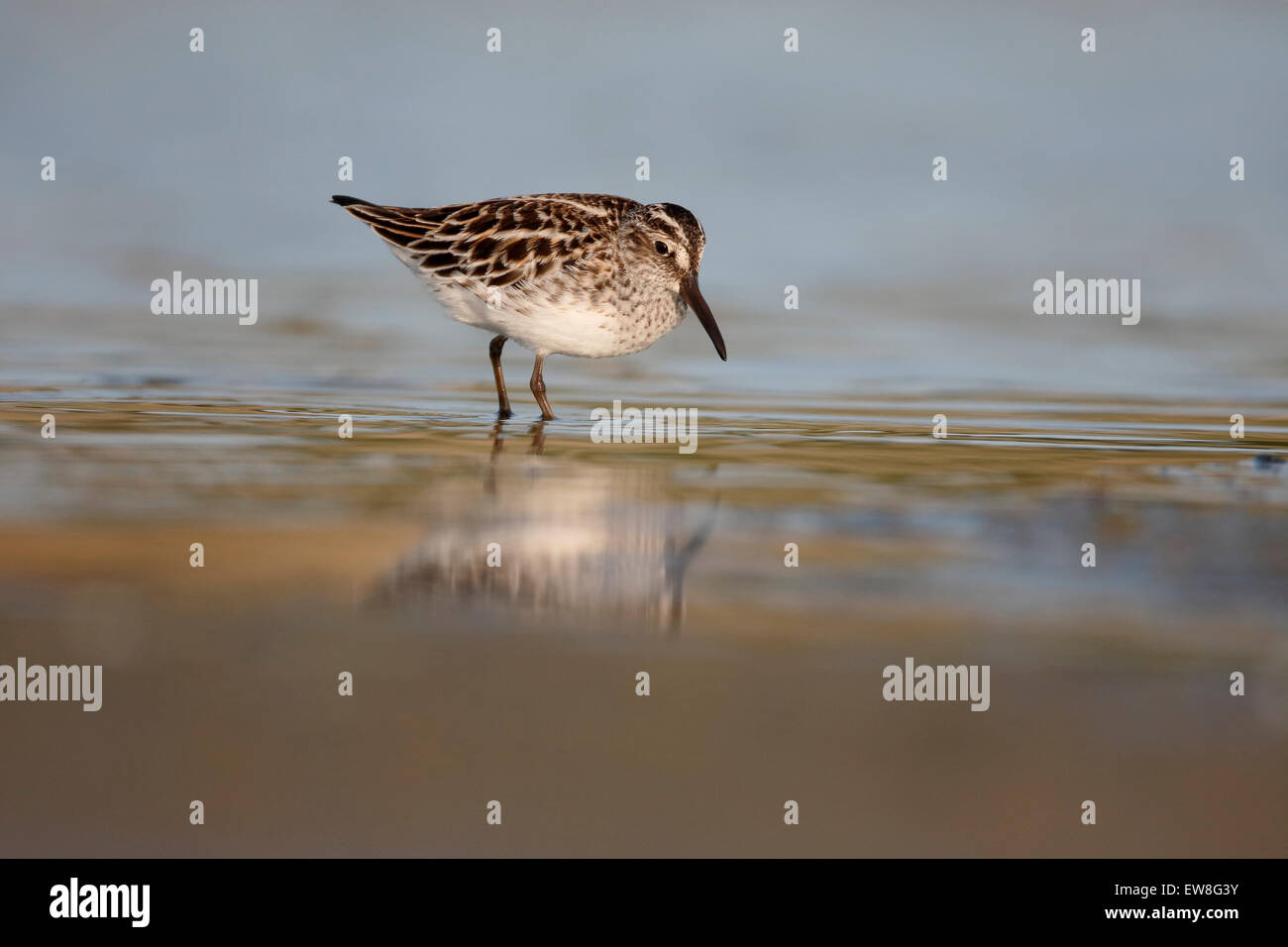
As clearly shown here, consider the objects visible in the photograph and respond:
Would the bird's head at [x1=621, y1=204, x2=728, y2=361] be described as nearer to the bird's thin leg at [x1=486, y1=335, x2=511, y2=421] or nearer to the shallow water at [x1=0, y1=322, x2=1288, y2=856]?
the bird's thin leg at [x1=486, y1=335, x2=511, y2=421]

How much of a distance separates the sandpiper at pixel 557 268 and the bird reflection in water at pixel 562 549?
7.05ft

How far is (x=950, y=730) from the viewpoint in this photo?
405cm

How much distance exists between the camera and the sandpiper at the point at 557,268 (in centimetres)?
943

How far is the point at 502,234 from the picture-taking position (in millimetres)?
9633

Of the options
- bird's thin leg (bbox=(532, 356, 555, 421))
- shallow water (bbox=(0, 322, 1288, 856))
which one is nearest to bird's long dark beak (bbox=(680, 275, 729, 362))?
bird's thin leg (bbox=(532, 356, 555, 421))

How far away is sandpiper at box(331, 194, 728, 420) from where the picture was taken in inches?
371

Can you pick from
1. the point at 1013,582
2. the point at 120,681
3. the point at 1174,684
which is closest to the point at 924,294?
the point at 1013,582

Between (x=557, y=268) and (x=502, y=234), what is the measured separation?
1.61 ft

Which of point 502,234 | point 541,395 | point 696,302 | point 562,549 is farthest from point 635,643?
point 696,302

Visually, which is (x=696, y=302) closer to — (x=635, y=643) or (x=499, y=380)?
(x=499, y=380)

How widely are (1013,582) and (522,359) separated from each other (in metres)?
7.55

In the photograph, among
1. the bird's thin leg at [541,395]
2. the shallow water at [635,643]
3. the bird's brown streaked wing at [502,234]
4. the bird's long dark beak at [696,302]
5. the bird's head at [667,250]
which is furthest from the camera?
the bird's long dark beak at [696,302]

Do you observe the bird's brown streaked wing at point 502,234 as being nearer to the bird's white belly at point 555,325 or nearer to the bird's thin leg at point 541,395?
the bird's white belly at point 555,325

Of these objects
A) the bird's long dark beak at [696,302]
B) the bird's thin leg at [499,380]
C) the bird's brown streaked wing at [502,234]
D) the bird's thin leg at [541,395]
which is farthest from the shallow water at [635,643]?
the bird's long dark beak at [696,302]
